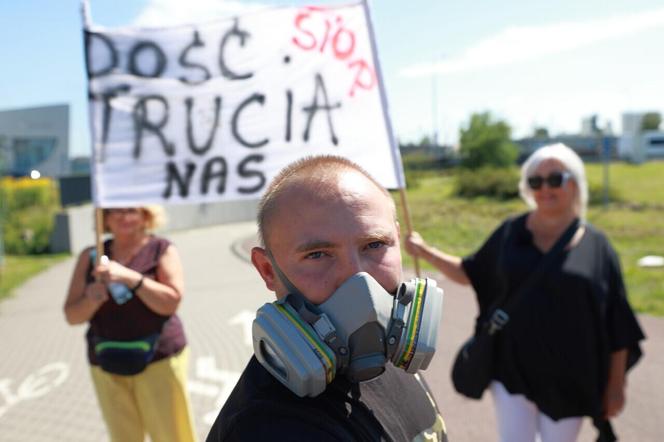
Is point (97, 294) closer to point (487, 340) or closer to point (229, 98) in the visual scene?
point (229, 98)

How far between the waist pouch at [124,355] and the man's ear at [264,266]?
1798 mm

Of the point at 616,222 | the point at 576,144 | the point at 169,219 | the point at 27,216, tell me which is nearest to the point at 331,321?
the point at 616,222

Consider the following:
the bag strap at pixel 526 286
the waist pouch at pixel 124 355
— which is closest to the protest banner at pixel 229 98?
the waist pouch at pixel 124 355

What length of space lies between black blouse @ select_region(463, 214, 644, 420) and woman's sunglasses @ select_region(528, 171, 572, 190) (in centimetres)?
30

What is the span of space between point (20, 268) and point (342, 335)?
14442mm

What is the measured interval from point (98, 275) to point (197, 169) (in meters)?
0.74

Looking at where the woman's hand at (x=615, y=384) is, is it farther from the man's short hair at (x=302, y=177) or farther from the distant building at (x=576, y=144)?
the distant building at (x=576, y=144)

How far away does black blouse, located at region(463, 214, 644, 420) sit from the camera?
292 cm

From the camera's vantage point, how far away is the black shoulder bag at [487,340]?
2.98m

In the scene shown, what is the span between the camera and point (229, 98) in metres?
3.29

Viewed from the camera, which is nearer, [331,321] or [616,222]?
[331,321]

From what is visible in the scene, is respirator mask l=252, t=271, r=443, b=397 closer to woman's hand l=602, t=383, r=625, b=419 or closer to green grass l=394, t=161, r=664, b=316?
woman's hand l=602, t=383, r=625, b=419

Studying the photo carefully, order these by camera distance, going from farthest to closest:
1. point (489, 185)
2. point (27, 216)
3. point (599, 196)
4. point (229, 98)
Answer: point (489, 185)
point (599, 196)
point (27, 216)
point (229, 98)

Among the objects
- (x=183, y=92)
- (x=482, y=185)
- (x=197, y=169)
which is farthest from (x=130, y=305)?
(x=482, y=185)
